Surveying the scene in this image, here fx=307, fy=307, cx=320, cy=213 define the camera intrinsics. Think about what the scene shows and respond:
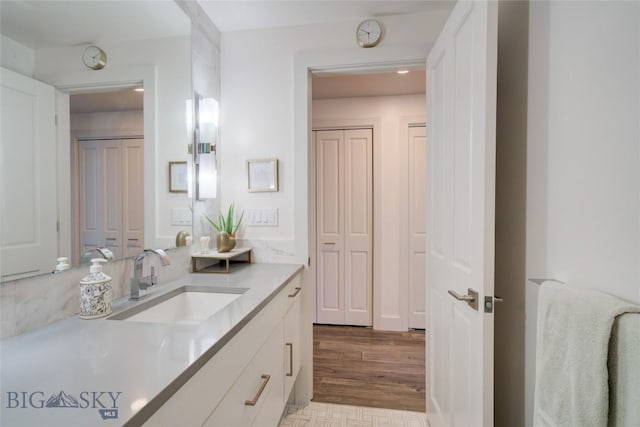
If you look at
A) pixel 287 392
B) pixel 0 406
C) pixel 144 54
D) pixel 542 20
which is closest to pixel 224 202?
pixel 144 54

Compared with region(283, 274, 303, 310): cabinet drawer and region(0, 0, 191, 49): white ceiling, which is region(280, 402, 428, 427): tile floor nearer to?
region(283, 274, 303, 310): cabinet drawer

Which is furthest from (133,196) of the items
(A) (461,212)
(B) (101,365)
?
(A) (461,212)

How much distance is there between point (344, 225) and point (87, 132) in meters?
2.50

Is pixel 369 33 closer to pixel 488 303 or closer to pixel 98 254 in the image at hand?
pixel 488 303

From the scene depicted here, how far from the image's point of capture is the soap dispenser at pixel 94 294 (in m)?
0.99

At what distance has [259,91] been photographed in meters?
2.02

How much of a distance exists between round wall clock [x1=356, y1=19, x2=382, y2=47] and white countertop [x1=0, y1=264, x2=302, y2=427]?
1667 millimetres

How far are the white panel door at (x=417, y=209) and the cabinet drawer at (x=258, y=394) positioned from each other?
1.99 meters

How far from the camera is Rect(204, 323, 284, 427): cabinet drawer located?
92cm

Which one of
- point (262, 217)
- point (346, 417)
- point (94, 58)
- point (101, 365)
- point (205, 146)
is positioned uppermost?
point (94, 58)

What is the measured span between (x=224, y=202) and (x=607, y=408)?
1.96 metres

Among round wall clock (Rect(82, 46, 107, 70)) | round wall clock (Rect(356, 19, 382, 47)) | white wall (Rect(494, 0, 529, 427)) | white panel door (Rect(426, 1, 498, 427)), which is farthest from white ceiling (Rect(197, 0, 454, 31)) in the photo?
round wall clock (Rect(82, 46, 107, 70))

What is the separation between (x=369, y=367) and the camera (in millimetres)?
2455

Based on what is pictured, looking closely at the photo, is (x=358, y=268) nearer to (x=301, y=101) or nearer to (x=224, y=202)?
(x=224, y=202)
